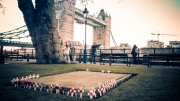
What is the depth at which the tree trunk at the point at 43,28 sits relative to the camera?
32.6 ft

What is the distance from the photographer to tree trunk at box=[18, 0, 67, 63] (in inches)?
391

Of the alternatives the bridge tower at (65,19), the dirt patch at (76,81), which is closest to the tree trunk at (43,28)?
the dirt patch at (76,81)

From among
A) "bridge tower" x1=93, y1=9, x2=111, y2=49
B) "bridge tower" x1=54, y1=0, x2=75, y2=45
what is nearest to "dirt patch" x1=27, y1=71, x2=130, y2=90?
"bridge tower" x1=54, y1=0, x2=75, y2=45

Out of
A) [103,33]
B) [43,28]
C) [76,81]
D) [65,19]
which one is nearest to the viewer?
[76,81]

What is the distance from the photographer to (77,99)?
2686 mm

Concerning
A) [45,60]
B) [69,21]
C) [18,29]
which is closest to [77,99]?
[45,60]

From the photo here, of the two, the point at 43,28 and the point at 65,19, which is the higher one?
the point at 65,19

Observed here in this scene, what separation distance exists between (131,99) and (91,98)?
730 mm

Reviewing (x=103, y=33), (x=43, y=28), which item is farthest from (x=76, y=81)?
(x=103, y=33)

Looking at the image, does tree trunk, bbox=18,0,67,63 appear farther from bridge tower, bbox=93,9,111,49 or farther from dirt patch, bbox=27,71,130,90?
bridge tower, bbox=93,9,111,49

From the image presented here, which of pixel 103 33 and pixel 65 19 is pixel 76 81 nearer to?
pixel 65 19

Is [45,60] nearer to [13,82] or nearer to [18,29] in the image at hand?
[13,82]

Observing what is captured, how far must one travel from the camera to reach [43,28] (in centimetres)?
998

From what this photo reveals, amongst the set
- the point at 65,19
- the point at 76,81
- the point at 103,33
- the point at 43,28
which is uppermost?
the point at 103,33
